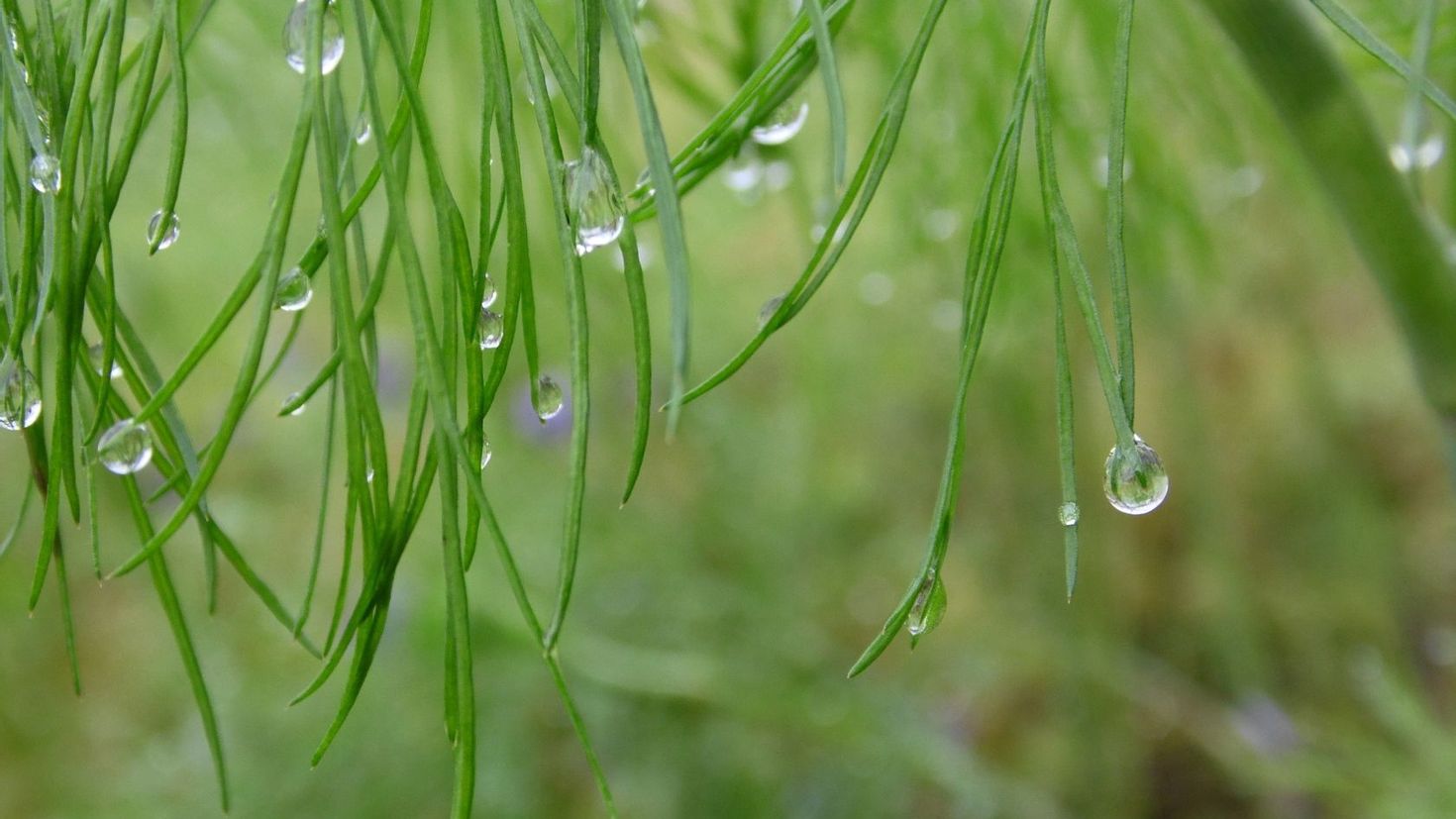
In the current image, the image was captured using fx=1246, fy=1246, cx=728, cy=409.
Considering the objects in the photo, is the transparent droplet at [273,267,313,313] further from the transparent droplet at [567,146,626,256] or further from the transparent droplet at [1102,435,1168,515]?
the transparent droplet at [1102,435,1168,515]

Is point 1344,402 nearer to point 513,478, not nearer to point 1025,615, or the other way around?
point 1025,615

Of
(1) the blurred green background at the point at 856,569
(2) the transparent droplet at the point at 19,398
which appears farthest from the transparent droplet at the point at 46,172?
(1) the blurred green background at the point at 856,569

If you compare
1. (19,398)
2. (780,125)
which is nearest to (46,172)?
(19,398)

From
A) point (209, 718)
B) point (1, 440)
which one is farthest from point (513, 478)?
point (209, 718)

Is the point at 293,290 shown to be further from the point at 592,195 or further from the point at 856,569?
the point at 856,569

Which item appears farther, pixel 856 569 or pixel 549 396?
pixel 856 569

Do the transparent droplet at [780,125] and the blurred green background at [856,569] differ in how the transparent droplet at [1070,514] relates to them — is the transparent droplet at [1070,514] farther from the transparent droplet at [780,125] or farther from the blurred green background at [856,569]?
the blurred green background at [856,569]

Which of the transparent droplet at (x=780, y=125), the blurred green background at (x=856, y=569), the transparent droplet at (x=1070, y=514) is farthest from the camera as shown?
the blurred green background at (x=856, y=569)
